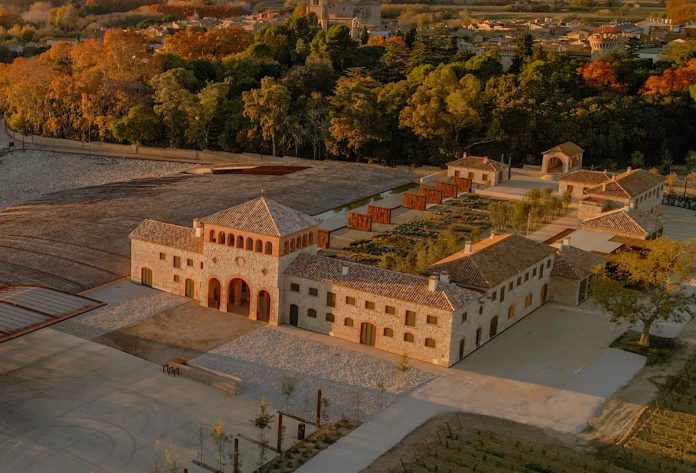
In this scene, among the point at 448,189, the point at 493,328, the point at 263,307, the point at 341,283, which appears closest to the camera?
the point at 341,283

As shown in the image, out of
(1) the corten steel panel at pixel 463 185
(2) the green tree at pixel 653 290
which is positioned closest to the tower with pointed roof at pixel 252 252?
(2) the green tree at pixel 653 290

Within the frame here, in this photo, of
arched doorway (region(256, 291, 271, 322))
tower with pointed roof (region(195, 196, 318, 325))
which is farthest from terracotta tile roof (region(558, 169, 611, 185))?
arched doorway (region(256, 291, 271, 322))

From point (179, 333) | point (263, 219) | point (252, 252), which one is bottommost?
point (179, 333)

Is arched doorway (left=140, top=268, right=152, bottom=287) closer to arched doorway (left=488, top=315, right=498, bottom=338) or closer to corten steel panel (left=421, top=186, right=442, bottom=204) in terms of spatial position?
arched doorway (left=488, top=315, right=498, bottom=338)

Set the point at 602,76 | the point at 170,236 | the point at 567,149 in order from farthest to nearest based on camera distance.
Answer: the point at 602,76 → the point at 567,149 → the point at 170,236

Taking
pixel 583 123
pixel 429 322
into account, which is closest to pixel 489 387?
pixel 429 322

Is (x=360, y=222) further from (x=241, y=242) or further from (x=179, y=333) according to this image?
(x=179, y=333)

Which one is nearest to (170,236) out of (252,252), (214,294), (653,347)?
(214,294)

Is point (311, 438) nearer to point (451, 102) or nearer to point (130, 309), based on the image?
point (130, 309)
